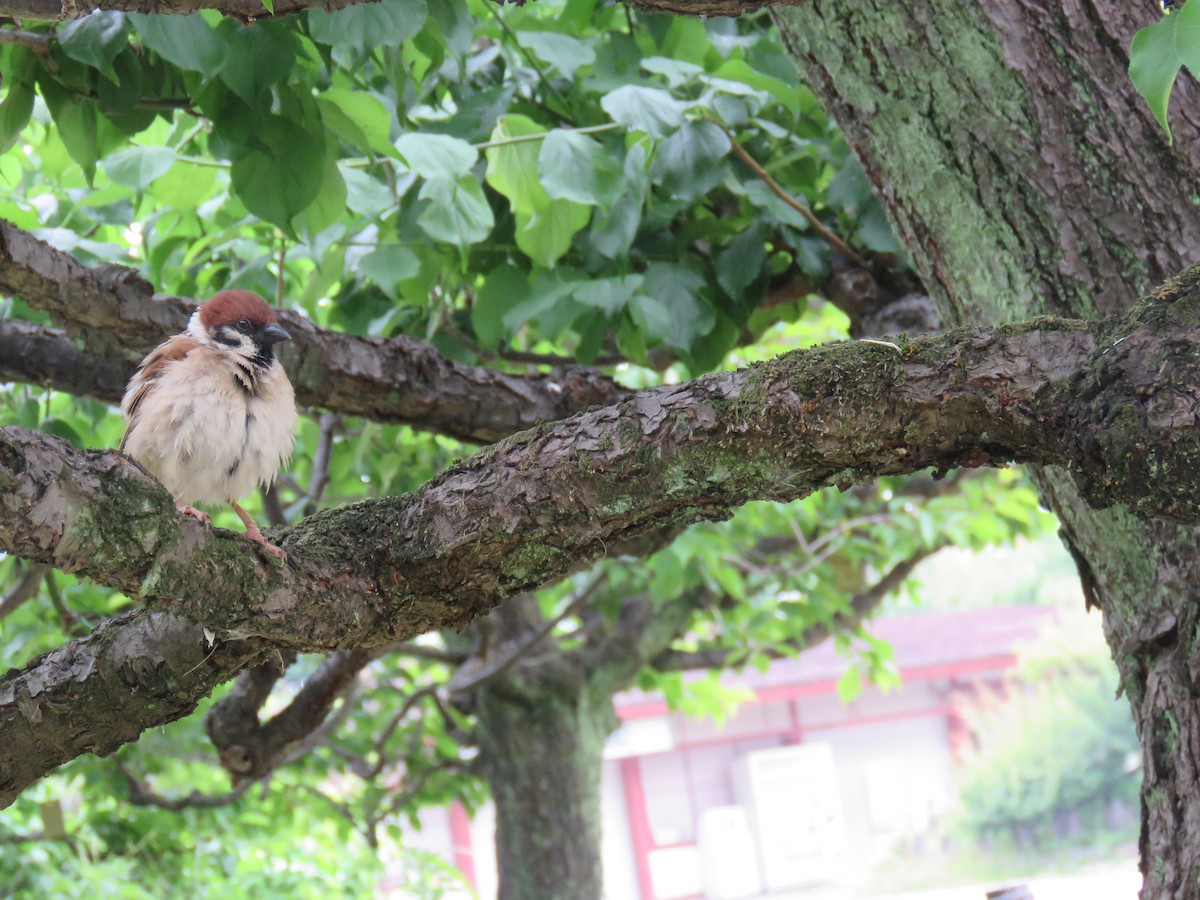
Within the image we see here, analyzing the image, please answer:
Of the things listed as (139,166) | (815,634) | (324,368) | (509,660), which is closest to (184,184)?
(139,166)

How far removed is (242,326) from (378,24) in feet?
2.75

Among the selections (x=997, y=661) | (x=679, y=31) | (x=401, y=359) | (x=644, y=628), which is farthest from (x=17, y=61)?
(x=997, y=661)

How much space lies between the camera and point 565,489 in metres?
1.45

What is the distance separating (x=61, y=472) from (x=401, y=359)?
144 cm

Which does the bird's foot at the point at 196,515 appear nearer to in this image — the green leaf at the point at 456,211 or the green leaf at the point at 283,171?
the green leaf at the point at 283,171

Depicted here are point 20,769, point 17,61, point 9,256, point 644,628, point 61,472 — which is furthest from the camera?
point 644,628

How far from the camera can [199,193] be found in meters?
2.55

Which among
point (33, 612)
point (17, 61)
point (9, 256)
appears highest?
point (17, 61)

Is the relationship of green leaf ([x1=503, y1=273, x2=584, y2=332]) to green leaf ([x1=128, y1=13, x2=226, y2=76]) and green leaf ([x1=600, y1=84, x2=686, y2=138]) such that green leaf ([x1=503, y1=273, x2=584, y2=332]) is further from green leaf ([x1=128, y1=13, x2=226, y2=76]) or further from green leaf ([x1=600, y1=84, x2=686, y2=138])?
green leaf ([x1=128, y1=13, x2=226, y2=76])

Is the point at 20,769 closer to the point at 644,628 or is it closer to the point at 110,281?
the point at 110,281

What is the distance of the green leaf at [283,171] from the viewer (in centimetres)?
193

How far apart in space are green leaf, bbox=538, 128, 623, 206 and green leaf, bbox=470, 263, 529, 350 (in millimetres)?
461

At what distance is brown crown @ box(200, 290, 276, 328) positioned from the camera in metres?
2.31

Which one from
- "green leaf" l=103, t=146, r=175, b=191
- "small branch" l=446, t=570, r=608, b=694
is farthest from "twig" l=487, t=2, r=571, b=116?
"small branch" l=446, t=570, r=608, b=694
